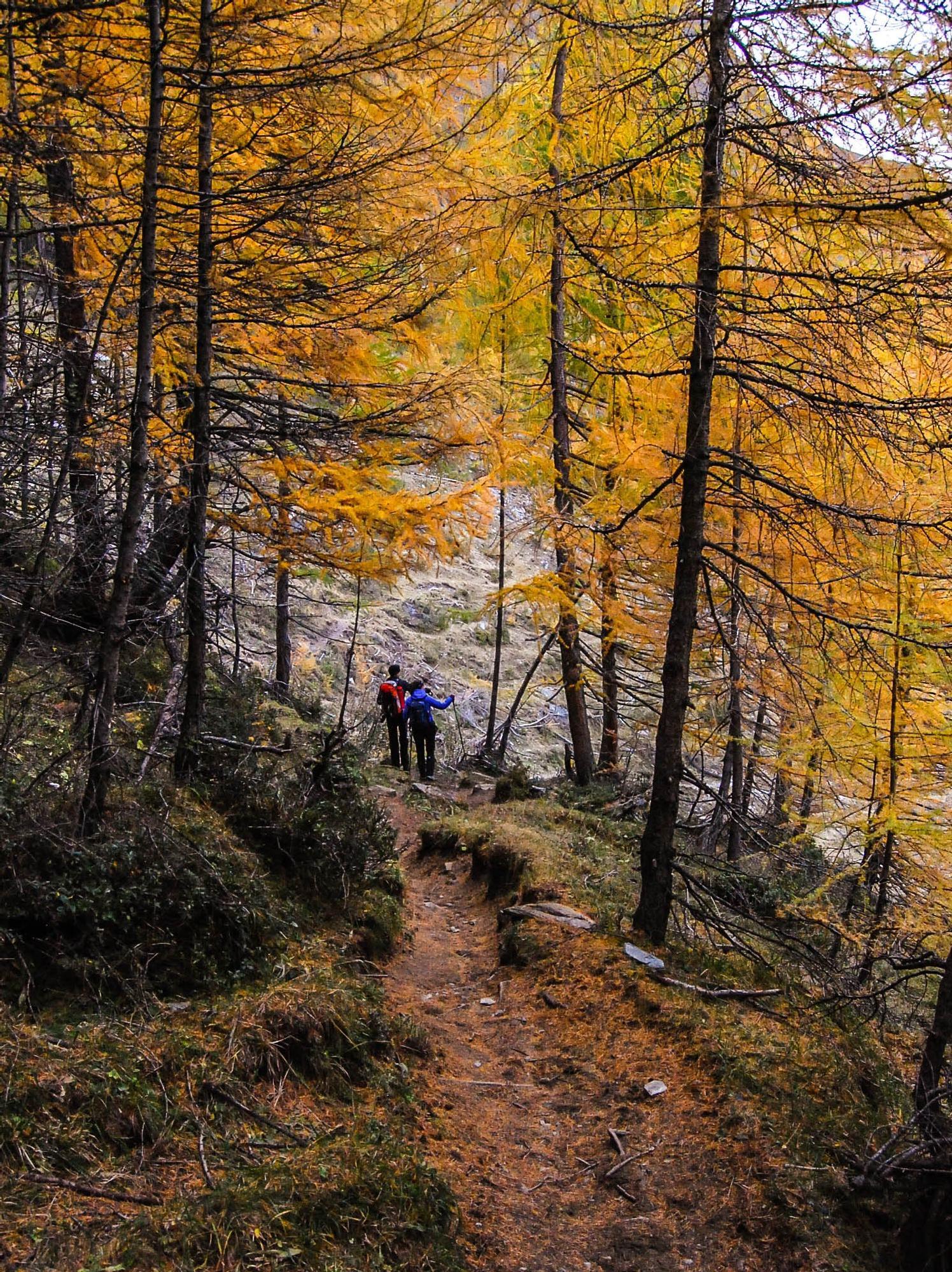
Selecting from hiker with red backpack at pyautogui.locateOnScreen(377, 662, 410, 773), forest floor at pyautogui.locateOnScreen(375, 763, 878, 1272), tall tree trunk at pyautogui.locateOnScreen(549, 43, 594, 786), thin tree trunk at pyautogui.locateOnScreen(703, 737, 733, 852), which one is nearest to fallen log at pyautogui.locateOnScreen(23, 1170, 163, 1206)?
forest floor at pyautogui.locateOnScreen(375, 763, 878, 1272)

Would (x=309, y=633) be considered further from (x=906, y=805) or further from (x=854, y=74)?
(x=854, y=74)

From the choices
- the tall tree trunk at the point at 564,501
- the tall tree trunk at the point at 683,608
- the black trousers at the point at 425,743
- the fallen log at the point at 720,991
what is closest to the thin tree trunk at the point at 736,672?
the tall tree trunk at the point at 683,608

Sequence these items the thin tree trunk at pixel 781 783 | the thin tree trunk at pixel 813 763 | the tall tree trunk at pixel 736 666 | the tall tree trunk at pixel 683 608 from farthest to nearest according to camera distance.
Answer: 1. the thin tree trunk at pixel 781 783
2. the thin tree trunk at pixel 813 763
3. the tall tree trunk at pixel 736 666
4. the tall tree trunk at pixel 683 608

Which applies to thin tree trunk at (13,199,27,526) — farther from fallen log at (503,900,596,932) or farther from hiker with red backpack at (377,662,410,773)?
hiker with red backpack at (377,662,410,773)

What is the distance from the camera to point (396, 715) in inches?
624

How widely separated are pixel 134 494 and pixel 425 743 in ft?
36.0

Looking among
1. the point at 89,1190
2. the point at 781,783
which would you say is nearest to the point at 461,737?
the point at 781,783

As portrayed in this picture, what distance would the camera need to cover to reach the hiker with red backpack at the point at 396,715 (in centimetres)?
1577

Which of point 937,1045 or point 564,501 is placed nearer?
point 937,1045

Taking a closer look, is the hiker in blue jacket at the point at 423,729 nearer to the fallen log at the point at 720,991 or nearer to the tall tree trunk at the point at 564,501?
the tall tree trunk at the point at 564,501

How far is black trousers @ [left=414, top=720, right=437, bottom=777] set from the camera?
15.2 meters

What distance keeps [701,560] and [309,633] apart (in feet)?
55.7

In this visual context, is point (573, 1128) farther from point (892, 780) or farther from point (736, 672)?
point (736, 672)

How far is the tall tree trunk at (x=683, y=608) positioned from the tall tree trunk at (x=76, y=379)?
412 cm
